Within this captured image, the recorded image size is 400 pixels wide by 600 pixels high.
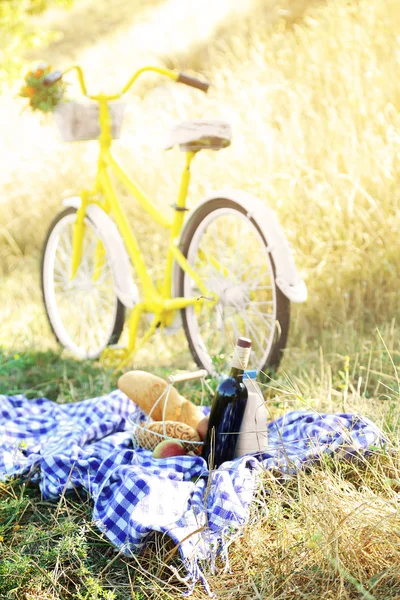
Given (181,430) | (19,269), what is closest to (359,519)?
(181,430)

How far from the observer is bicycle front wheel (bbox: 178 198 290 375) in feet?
10.6

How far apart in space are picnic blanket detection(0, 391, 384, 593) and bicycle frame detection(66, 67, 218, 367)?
0.79 meters

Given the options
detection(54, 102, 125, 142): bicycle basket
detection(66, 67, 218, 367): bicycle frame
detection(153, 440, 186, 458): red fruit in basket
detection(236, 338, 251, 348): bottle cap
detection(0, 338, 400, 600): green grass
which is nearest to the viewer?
detection(0, 338, 400, 600): green grass

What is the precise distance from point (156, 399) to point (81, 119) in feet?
5.95

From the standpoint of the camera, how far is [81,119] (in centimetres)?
382

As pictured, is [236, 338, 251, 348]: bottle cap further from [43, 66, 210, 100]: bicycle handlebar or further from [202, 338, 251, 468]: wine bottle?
[43, 66, 210, 100]: bicycle handlebar

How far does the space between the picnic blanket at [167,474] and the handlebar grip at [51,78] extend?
1.79 metres

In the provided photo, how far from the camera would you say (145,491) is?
223cm

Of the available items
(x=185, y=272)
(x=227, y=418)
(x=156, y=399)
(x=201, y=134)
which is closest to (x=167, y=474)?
(x=227, y=418)

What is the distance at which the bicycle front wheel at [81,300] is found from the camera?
3988 mm

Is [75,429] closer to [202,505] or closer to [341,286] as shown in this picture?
[202,505]

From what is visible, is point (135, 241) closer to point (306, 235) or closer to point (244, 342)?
point (306, 235)

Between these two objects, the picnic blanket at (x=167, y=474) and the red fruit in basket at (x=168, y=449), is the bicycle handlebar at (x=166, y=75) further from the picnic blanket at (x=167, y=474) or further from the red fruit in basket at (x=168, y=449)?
the red fruit in basket at (x=168, y=449)

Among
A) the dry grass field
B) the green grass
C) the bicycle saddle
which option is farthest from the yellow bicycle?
the green grass
